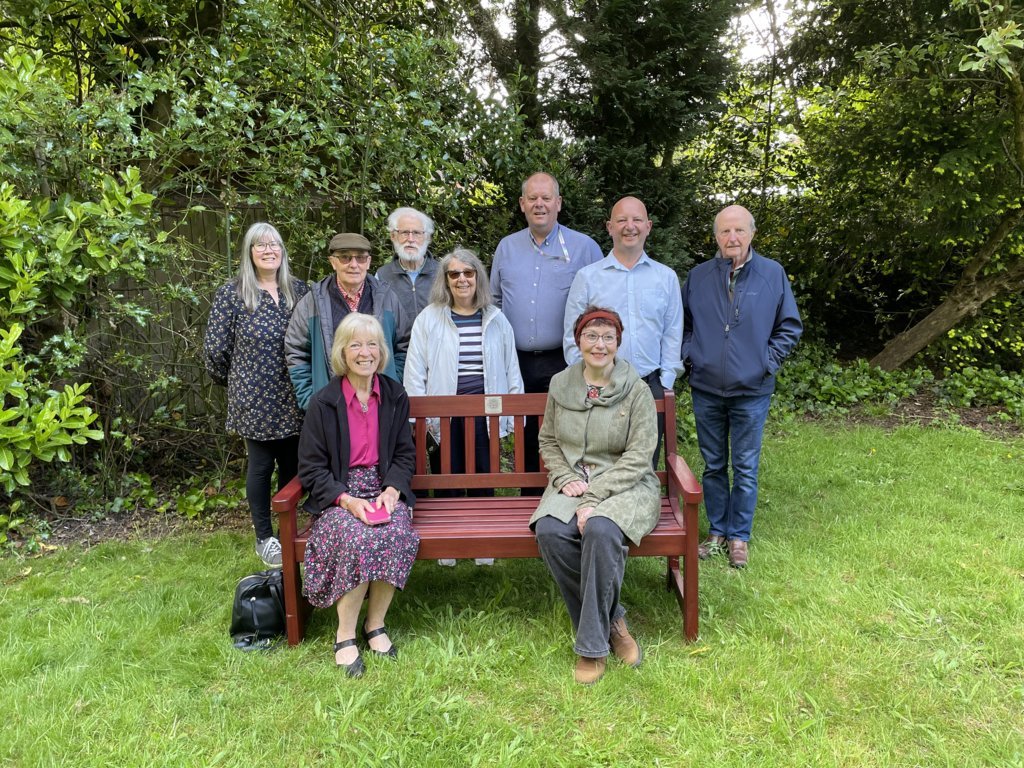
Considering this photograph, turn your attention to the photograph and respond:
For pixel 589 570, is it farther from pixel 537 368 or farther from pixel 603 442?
pixel 537 368

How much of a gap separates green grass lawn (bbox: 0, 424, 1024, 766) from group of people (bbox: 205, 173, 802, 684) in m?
0.24

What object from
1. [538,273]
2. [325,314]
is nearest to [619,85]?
[538,273]

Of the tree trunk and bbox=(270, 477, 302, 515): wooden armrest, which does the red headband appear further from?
the tree trunk

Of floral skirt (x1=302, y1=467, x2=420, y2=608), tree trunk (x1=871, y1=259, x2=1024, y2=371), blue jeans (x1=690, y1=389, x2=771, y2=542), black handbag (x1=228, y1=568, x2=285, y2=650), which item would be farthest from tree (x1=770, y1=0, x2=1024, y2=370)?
black handbag (x1=228, y1=568, x2=285, y2=650)

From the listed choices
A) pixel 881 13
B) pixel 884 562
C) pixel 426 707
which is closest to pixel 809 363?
pixel 881 13

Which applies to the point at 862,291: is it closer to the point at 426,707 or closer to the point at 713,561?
the point at 713,561

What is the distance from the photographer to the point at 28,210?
399 centimetres

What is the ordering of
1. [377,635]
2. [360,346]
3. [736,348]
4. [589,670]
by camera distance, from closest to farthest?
[589,670], [377,635], [360,346], [736,348]

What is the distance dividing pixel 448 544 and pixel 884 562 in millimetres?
2584

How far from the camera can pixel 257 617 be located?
327 centimetres

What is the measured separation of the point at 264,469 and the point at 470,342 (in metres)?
1.47

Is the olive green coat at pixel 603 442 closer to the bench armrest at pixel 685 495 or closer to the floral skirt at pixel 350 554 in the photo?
the bench armrest at pixel 685 495

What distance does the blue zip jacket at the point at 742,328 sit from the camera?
3936 mm

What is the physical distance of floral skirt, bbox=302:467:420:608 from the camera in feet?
10.1
